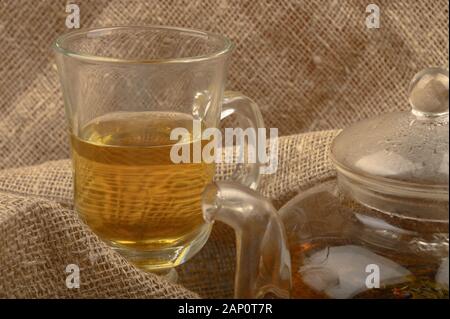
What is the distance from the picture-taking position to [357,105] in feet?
4.33

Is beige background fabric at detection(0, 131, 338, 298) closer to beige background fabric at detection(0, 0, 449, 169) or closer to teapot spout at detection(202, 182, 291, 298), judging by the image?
teapot spout at detection(202, 182, 291, 298)

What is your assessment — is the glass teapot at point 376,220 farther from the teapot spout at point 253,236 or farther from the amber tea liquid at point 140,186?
the amber tea liquid at point 140,186

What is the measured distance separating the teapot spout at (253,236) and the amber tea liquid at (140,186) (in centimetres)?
14

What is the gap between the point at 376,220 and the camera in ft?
2.39

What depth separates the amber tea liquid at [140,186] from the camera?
814 millimetres

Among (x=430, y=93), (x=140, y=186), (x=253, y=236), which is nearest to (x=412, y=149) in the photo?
(x=430, y=93)

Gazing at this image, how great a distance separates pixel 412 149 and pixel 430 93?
5 centimetres

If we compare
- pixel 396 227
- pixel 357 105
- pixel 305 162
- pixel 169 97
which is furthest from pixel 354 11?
pixel 396 227

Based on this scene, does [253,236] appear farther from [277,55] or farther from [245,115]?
[277,55]

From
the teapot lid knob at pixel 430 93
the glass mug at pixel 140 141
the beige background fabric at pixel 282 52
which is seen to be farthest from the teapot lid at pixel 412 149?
the beige background fabric at pixel 282 52

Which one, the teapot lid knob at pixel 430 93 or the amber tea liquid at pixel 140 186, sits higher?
the teapot lid knob at pixel 430 93
